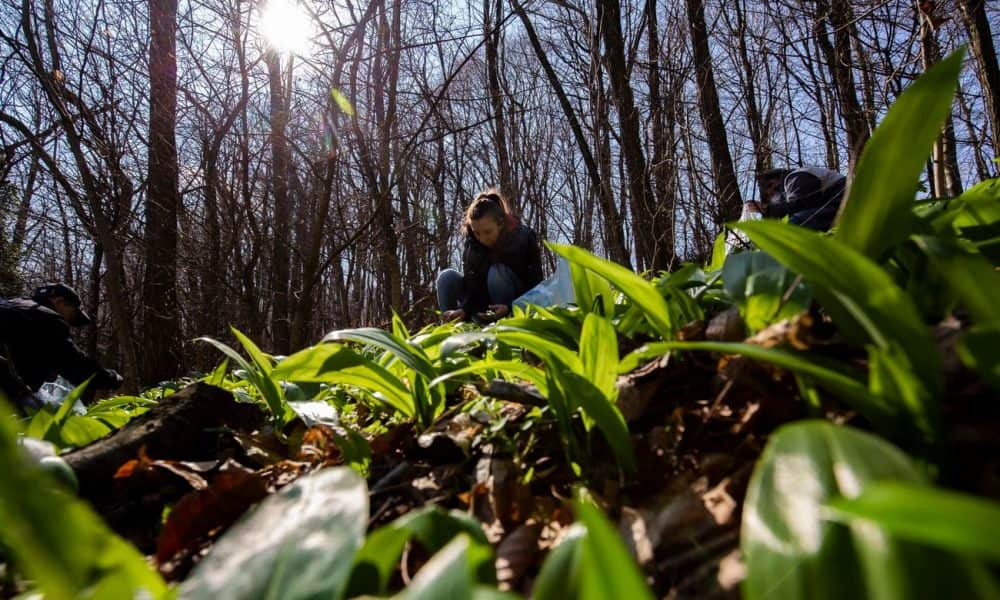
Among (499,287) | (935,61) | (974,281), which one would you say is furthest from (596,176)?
(974,281)

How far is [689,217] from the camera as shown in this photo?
4.36 meters

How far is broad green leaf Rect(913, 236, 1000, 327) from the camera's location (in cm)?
43

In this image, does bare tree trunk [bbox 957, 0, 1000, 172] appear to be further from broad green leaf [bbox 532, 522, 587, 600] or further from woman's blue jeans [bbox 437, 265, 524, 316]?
broad green leaf [bbox 532, 522, 587, 600]

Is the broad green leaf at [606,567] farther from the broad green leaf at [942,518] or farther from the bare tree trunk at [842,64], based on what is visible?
the bare tree trunk at [842,64]

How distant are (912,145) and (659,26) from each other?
16.6 feet

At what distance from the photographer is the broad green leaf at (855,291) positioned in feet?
1.48

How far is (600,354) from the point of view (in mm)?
768

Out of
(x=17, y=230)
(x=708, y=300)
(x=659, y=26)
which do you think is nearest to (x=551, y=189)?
(x=659, y=26)

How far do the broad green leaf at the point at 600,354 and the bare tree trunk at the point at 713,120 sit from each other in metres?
3.90

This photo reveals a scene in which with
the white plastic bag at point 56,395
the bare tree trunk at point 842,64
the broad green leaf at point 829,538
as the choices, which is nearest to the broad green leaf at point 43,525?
the broad green leaf at point 829,538

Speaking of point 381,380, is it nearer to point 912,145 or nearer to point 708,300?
point 708,300

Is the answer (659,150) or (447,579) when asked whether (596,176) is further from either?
(447,579)

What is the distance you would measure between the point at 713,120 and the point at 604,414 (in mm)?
4792

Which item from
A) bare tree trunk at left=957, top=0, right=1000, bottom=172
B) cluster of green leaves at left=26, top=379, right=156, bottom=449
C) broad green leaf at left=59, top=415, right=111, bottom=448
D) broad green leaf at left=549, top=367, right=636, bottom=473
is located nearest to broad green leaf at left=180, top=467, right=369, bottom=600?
broad green leaf at left=549, top=367, right=636, bottom=473
